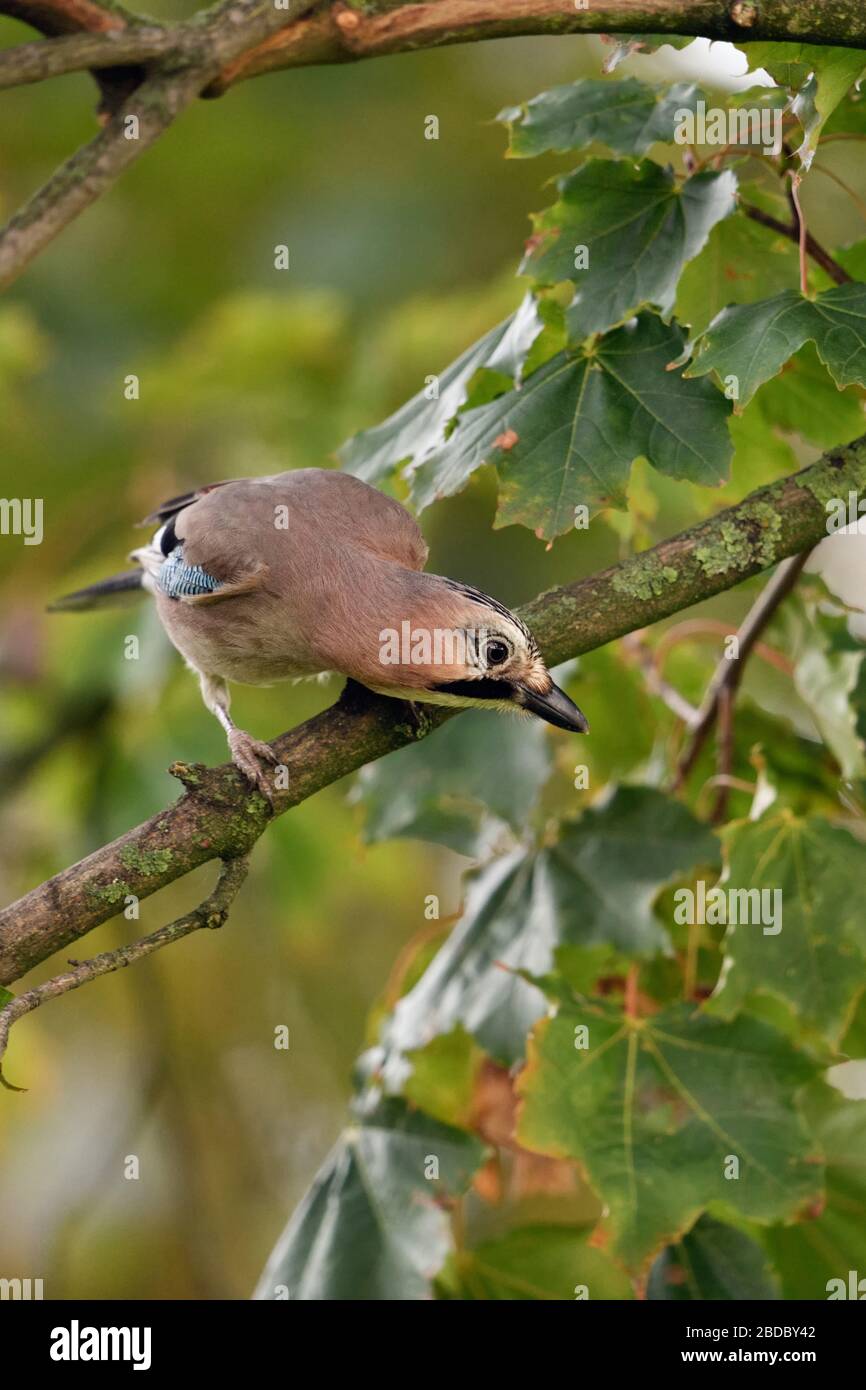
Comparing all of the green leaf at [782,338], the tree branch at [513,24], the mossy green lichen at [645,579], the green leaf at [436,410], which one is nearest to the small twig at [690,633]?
the green leaf at [436,410]

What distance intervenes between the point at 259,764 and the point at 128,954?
50cm

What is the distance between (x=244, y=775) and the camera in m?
2.64

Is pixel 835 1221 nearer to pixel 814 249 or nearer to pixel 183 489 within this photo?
pixel 814 249

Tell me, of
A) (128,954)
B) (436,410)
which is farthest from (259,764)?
(436,410)

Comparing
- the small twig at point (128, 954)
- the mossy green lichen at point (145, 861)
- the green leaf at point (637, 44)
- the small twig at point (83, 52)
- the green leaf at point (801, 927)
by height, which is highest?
the small twig at point (83, 52)

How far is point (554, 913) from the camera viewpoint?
3.60m

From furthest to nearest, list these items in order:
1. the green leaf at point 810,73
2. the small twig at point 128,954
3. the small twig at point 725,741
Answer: the small twig at point 725,741 < the green leaf at point 810,73 < the small twig at point 128,954

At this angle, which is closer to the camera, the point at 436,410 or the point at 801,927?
the point at 436,410

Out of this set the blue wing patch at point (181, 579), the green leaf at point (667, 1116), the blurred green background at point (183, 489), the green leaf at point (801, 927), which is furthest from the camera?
the blurred green background at point (183, 489)

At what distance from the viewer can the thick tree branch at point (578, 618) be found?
2574 millimetres

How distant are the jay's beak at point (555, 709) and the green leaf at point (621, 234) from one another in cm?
78

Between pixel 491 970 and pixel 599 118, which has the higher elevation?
pixel 599 118

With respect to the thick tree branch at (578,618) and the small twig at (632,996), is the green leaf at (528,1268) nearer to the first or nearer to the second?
the small twig at (632,996)

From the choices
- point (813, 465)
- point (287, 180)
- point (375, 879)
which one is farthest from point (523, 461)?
point (287, 180)
